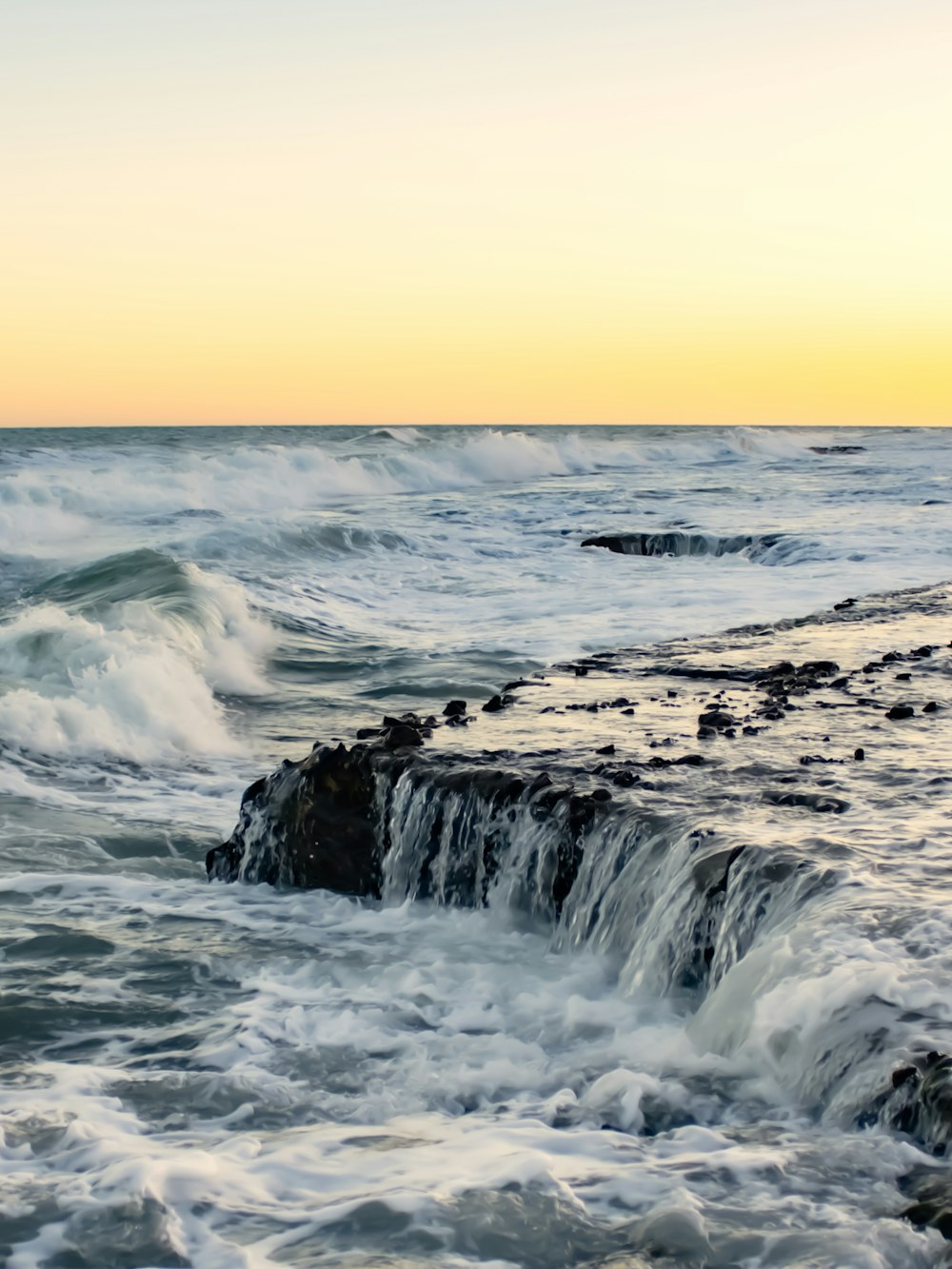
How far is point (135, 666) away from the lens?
42.4ft

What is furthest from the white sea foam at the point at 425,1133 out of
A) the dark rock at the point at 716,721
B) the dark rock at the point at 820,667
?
the dark rock at the point at 820,667

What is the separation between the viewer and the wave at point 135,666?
11430mm

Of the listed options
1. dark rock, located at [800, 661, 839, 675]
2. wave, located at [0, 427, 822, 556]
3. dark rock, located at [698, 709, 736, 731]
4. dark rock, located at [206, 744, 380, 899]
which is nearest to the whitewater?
dark rock, located at [206, 744, 380, 899]

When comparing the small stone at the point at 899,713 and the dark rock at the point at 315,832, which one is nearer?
the dark rock at the point at 315,832

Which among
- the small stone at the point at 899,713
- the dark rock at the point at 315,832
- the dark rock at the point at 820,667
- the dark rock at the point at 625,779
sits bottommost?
the dark rock at the point at 315,832

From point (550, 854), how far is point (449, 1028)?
1.41 metres

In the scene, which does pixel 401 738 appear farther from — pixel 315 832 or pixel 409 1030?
pixel 409 1030

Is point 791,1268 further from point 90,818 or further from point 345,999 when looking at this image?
point 90,818

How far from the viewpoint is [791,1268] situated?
3.60 metres

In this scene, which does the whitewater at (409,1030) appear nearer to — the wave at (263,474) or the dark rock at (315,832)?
the dark rock at (315,832)

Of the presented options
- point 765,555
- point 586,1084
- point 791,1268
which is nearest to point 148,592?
point 765,555

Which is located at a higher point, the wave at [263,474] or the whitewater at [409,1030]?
the wave at [263,474]

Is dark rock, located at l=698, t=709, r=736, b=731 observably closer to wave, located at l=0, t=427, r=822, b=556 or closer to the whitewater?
the whitewater

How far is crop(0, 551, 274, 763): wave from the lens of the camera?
450 inches
